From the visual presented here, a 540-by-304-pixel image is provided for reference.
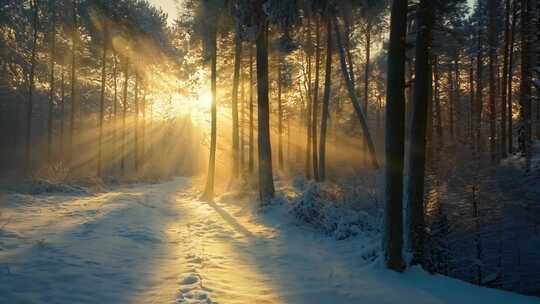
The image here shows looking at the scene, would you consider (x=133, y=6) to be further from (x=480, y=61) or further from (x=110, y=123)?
(x=480, y=61)

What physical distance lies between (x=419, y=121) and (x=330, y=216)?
3.09 metres

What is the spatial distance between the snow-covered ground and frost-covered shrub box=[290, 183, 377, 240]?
0.25 m

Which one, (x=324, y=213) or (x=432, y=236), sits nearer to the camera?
(x=432, y=236)

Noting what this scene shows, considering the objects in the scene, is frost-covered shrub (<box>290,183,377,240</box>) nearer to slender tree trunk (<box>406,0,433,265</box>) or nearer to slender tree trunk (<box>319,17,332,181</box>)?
slender tree trunk (<box>406,0,433,265</box>)

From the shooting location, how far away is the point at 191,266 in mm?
5582

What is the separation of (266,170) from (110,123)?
30245 mm

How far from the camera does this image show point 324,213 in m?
8.51

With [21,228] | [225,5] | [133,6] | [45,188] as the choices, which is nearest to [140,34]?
[133,6]

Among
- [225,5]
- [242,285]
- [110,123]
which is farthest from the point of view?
[110,123]

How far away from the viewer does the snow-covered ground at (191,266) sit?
4359 millimetres

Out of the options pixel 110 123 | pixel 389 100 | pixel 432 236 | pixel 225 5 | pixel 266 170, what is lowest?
pixel 432 236

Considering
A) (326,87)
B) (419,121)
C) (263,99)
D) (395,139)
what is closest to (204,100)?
(326,87)

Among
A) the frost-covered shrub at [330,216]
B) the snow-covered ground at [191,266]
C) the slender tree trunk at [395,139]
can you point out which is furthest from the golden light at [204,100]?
the slender tree trunk at [395,139]

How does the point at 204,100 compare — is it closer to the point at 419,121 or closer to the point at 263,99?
the point at 263,99
